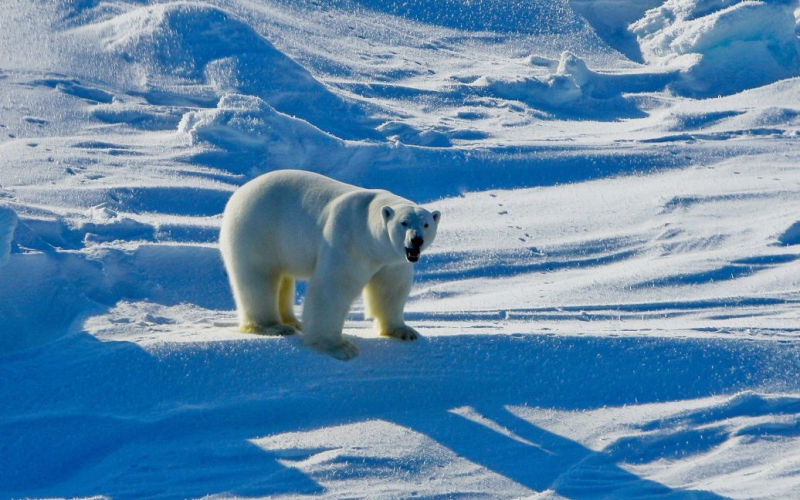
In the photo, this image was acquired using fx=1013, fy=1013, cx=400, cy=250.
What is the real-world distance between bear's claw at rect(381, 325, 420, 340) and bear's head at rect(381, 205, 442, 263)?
562 mm

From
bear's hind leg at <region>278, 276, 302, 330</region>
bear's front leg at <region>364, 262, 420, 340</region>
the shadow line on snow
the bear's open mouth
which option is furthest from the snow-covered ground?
the bear's open mouth

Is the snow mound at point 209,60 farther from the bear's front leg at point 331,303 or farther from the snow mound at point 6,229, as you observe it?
the bear's front leg at point 331,303

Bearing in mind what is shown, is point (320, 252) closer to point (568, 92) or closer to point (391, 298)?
point (391, 298)

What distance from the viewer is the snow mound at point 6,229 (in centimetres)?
563

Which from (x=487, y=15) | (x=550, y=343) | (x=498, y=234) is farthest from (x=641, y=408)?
(x=487, y=15)

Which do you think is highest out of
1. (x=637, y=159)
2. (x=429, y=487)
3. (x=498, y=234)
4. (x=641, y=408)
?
(x=637, y=159)

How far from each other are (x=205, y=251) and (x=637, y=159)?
4.50m

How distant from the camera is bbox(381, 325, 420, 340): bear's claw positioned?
5.27 metres

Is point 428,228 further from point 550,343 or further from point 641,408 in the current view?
point 641,408

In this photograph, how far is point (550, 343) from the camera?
5156 millimetres

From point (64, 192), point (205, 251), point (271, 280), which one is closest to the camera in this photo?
point (271, 280)

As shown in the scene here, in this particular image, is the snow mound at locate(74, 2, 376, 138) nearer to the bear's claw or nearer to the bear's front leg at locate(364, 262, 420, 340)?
the bear's front leg at locate(364, 262, 420, 340)

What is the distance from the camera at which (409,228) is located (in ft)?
15.6

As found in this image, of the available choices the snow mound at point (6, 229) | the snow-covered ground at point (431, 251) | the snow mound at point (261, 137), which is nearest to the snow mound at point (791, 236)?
the snow-covered ground at point (431, 251)
